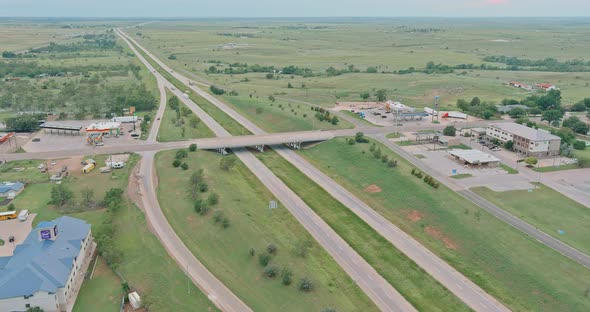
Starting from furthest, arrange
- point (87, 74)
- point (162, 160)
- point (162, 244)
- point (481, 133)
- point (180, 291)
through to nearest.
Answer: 1. point (87, 74)
2. point (481, 133)
3. point (162, 160)
4. point (162, 244)
5. point (180, 291)

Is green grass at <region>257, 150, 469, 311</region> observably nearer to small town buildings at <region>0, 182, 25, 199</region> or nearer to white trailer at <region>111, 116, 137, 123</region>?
small town buildings at <region>0, 182, 25, 199</region>

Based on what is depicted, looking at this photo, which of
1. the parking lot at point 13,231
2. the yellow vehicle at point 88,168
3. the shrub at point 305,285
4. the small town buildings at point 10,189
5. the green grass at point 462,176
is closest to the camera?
the shrub at point 305,285

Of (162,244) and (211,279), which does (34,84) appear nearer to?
(162,244)

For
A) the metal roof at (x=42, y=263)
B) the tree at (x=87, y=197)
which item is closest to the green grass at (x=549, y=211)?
the metal roof at (x=42, y=263)

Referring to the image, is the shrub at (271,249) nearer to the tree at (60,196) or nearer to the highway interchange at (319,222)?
the highway interchange at (319,222)

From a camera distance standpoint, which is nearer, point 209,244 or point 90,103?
point 209,244

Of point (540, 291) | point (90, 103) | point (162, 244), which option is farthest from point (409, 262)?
point (90, 103)

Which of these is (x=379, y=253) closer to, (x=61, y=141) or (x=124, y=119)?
(x=61, y=141)
